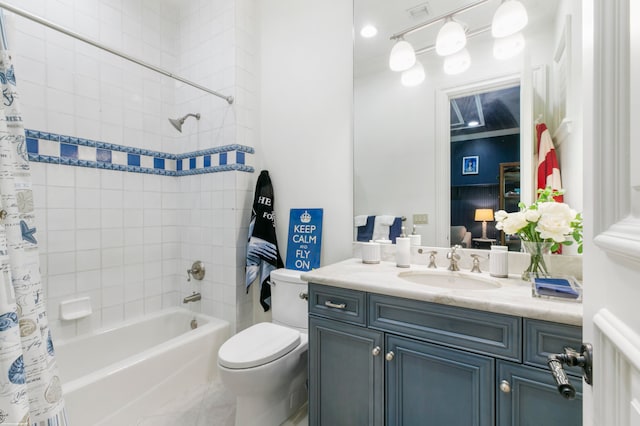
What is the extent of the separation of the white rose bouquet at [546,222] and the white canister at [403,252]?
44 centimetres

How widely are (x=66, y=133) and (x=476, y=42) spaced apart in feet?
8.07

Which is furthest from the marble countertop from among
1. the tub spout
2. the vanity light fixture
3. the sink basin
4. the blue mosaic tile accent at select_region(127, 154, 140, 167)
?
the blue mosaic tile accent at select_region(127, 154, 140, 167)

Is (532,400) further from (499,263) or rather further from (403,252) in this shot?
(403,252)

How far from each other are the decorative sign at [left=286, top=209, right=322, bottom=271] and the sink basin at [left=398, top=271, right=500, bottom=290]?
68 centimetres

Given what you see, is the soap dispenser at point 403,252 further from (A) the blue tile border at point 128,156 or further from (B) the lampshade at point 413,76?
(A) the blue tile border at point 128,156

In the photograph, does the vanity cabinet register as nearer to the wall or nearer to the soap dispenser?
the soap dispenser

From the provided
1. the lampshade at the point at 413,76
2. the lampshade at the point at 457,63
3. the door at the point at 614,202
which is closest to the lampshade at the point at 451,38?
the lampshade at the point at 457,63

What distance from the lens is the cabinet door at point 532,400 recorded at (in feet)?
2.75

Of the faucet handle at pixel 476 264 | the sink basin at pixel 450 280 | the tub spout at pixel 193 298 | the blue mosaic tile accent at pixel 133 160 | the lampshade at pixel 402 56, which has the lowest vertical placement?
the tub spout at pixel 193 298

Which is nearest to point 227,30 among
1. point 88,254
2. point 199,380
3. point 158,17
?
point 158,17

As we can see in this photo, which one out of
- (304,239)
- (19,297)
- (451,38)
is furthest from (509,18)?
(19,297)

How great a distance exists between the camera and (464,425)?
39.4 inches

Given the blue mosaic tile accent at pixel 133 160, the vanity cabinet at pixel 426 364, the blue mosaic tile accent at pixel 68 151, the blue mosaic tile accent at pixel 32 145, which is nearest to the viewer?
the vanity cabinet at pixel 426 364

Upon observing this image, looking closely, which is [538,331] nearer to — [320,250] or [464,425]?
[464,425]
